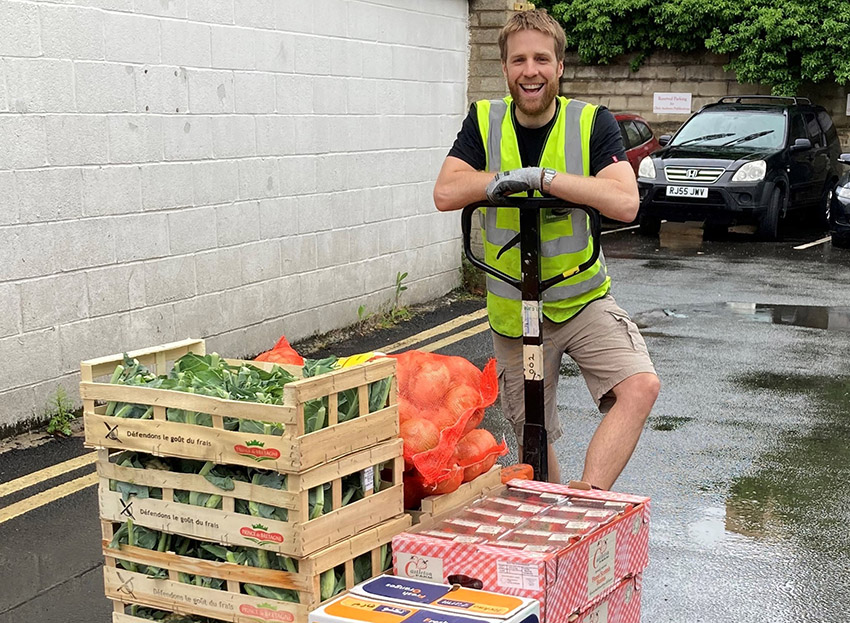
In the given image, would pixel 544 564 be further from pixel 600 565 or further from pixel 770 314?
pixel 770 314

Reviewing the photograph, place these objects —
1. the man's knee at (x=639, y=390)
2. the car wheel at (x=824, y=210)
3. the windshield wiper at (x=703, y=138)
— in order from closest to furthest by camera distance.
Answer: the man's knee at (x=639, y=390), the windshield wiper at (x=703, y=138), the car wheel at (x=824, y=210)

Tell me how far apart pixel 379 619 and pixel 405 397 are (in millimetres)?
986

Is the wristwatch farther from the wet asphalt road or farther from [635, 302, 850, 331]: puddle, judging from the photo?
[635, 302, 850, 331]: puddle

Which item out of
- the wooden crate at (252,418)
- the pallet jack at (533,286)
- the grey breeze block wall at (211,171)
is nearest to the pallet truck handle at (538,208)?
the pallet jack at (533,286)

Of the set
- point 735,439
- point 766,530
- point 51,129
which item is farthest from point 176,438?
point 735,439

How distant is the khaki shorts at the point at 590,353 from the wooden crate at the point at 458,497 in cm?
72

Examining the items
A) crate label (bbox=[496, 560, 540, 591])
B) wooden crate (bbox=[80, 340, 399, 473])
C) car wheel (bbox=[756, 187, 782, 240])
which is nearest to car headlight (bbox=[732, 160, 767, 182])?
car wheel (bbox=[756, 187, 782, 240])

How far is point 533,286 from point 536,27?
88 centimetres

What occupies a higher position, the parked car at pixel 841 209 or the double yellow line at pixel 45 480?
the parked car at pixel 841 209

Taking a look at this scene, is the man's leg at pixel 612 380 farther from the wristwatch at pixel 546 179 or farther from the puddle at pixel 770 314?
the puddle at pixel 770 314

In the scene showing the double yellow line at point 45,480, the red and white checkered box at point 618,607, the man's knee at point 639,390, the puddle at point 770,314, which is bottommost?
the puddle at point 770,314

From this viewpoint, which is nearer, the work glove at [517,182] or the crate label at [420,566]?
the crate label at [420,566]

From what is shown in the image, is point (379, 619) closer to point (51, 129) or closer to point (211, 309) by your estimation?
point (51, 129)

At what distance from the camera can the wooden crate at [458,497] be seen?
353cm
